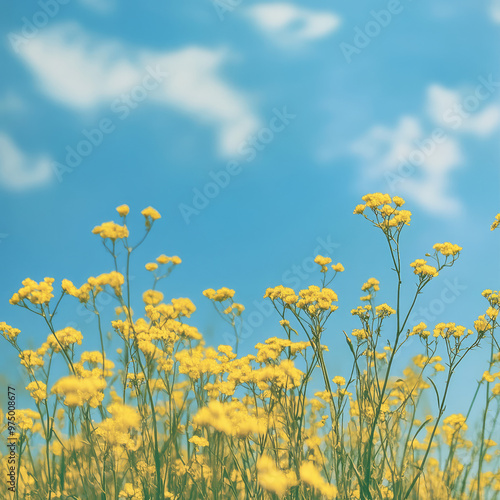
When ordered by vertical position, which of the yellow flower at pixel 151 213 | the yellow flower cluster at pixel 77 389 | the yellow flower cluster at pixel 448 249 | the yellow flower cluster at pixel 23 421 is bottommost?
the yellow flower cluster at pixel 77 389

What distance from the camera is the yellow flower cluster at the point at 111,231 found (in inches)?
118

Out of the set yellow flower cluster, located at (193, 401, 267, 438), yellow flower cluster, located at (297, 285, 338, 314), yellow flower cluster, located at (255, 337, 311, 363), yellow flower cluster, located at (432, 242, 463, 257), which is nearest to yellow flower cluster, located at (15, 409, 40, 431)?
yellow flower cluster, located at (193, 401, 267, 438)

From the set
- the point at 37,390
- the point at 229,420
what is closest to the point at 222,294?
the point at 37,390

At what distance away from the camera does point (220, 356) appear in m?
3.63

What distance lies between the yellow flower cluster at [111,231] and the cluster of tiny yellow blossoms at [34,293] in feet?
2.02

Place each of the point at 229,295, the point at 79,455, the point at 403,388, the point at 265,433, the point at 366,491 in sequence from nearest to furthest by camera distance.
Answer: the point at 366,491 < the point at 265,433 < the point at 79,455 < the point at 229,295 < the point at 403,388

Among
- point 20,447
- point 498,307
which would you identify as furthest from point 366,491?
point 20,447

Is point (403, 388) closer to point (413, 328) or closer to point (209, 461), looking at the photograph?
point (413, 328)

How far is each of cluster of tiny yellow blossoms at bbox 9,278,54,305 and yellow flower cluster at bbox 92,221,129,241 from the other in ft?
2.02

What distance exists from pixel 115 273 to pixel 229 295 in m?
1.34

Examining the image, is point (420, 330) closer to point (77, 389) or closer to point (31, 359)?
point (77, 389)

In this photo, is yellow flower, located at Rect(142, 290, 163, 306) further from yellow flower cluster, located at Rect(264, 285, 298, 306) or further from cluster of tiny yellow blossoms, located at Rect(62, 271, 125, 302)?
yellow flower cluster, located at Rect(264, 285, 298, 306)

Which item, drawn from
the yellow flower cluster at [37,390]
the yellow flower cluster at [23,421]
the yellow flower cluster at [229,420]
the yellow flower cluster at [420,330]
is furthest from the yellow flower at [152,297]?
the yellow flower cluster at [420,330]

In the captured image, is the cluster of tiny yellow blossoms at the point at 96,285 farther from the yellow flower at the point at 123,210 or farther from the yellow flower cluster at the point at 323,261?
the yellow flower cluster at the point at 323,261
